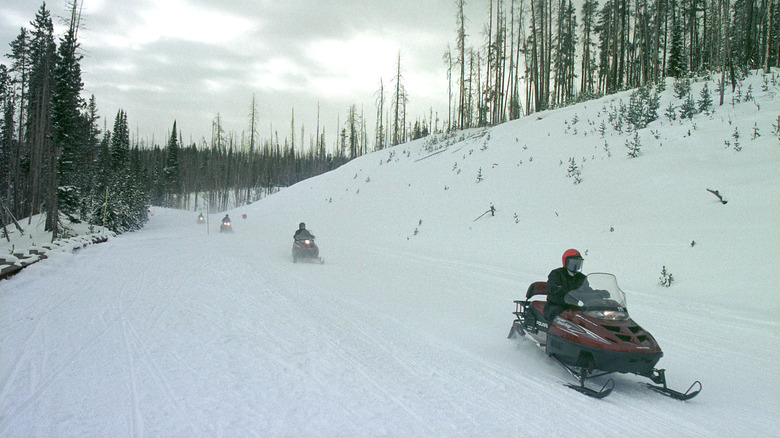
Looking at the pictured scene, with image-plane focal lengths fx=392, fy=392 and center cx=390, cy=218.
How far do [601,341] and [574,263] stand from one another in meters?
1.27

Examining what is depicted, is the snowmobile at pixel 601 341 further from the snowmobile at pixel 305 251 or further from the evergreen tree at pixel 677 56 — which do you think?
the evergreen tree at pixel 677 56

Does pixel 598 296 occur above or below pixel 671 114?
below

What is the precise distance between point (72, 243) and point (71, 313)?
10544 mm

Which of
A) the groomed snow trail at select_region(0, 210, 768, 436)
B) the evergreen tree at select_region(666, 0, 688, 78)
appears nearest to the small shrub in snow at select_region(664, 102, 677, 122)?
the groomed snow trail at select_region(0, 210, 768, 436)

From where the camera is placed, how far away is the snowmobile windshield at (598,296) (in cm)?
481

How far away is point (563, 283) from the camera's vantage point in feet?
18.0

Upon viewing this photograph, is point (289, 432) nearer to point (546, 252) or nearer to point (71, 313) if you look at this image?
point (71, 313)

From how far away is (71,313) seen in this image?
22.8 feet

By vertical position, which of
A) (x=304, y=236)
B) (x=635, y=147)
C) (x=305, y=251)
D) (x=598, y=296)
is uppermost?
(x=635, y=147)

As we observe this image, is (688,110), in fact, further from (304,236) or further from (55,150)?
(55,150)

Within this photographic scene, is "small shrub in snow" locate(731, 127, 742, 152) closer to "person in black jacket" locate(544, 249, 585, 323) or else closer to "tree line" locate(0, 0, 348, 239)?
"person in black jacket" locate(544, 249, 585, 323)

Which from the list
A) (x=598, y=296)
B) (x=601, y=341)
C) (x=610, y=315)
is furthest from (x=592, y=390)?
(x=598, y=296)

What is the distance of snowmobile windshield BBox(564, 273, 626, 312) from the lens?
481 centimetres

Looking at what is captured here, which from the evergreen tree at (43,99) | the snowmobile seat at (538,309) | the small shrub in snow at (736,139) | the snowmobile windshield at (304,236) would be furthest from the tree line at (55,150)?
the small shrub in snow at (736,139)
